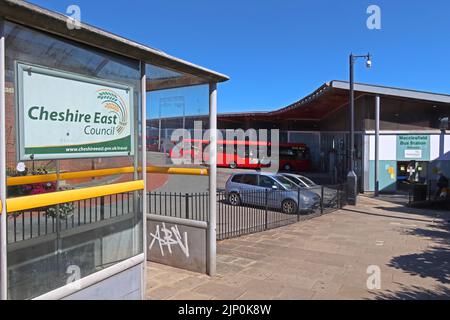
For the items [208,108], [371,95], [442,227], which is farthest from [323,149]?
[208,108]

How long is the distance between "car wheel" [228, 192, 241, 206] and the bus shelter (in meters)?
10.1

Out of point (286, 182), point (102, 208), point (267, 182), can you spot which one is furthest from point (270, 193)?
point (102, 208)

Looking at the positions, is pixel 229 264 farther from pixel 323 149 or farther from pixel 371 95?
pixel 323 149

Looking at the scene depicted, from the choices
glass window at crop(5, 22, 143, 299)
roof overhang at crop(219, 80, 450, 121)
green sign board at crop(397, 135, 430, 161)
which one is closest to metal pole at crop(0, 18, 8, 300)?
glass window at crop(5, 22, 143, 299)

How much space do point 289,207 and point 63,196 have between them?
1064 centimetres

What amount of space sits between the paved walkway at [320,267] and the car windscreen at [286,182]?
11.7 ft

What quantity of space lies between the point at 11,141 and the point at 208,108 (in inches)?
114

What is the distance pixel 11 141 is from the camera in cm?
285

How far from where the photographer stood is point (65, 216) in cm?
386

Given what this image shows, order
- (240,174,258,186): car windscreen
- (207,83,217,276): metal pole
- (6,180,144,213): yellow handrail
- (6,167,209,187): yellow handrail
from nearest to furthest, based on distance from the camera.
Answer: (6,180,144,213): yellow handrail
(6,167,209,187): yellow handrail
(207,83,217,276): metal pole
(240,174,258,186): car windscreen

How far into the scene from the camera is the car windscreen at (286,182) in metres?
13.8

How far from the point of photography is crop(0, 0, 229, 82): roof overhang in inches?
99.0

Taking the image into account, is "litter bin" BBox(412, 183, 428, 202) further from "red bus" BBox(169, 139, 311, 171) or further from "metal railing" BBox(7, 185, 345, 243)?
"red bus" BBox(169, 139, 311, 171)

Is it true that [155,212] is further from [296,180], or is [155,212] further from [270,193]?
[296,180]
